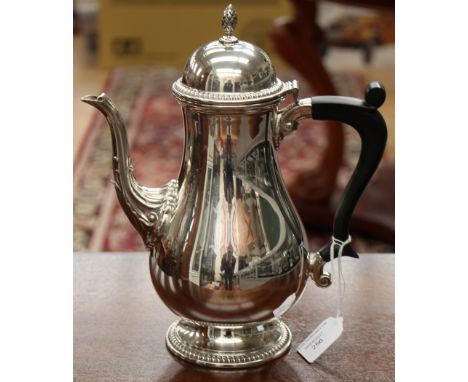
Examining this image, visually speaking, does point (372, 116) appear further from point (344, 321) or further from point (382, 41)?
point (382, 41)

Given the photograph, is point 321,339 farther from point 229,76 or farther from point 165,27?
point 165,27

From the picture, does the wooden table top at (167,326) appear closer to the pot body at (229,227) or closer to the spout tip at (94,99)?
the pot body at (229,227)

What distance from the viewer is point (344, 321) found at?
0.93 metres

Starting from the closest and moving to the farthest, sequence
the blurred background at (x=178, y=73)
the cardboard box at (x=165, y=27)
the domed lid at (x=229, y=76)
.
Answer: the domed lid at (x=229, y=76) → the blurred background at (x=178, y=73) → the cardboard box at (x=165, y=27)

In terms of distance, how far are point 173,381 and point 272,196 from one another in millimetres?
184

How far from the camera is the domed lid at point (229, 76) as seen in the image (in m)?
0.77

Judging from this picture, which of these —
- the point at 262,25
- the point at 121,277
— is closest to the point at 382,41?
the point at 262,25

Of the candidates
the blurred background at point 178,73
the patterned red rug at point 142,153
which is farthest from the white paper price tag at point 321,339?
the patterned red rug at point 142,153

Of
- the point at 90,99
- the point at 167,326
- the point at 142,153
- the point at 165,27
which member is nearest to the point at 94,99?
the point at 90,99

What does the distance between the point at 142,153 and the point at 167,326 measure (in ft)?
5.66

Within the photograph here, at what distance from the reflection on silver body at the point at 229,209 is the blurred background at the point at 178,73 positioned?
3.46 feet

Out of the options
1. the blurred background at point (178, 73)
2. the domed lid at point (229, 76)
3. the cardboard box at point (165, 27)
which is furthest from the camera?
the cardboard box at point (165, 27)

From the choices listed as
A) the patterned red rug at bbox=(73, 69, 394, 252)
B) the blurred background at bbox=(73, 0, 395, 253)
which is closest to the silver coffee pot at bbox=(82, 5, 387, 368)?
the blurred background at bbox=(73, 0, 395, 253)

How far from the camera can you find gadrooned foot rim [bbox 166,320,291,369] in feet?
2.74
